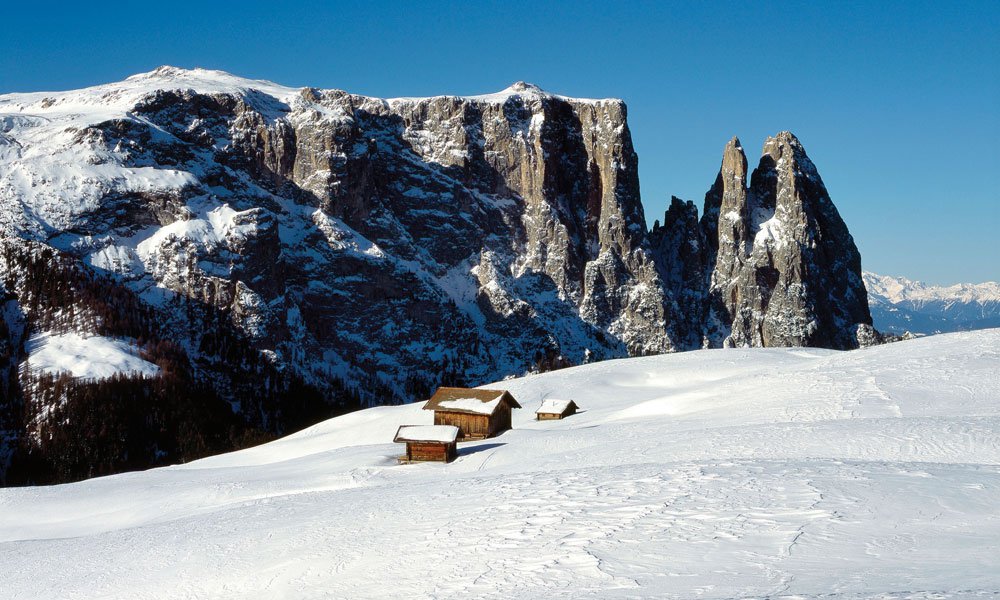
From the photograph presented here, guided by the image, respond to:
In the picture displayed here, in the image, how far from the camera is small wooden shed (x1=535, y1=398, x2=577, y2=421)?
67.6m

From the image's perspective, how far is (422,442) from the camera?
51.1 m

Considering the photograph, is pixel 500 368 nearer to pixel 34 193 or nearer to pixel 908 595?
pixel 34 193

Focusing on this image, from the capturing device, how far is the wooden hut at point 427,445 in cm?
5081

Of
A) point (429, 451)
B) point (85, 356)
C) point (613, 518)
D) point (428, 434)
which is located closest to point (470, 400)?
point (428, 434)

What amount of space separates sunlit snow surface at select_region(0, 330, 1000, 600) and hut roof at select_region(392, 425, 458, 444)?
2269 millimetres

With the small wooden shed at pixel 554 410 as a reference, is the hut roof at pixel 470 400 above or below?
above

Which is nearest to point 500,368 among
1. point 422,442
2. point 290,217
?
point 290,217

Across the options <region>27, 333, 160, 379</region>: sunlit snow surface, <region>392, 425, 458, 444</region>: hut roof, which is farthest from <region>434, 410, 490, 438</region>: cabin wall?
<region>27, 333, 160, 379</region>: sunlit snow surface

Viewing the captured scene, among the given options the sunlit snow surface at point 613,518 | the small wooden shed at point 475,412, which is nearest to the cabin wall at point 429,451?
the sunlit snow surface at point 613,518

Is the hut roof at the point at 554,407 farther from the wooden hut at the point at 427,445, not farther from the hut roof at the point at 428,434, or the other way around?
the wooden hut at the point at 427,445

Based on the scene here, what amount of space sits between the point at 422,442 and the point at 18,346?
105 metres

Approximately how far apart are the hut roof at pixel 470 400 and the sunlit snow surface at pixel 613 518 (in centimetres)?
1017

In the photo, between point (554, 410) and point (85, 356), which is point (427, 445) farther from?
point (85, 356)

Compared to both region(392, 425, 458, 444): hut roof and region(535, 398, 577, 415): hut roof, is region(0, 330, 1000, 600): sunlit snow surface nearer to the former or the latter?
region(392, 425, 458, 444): hut roof
